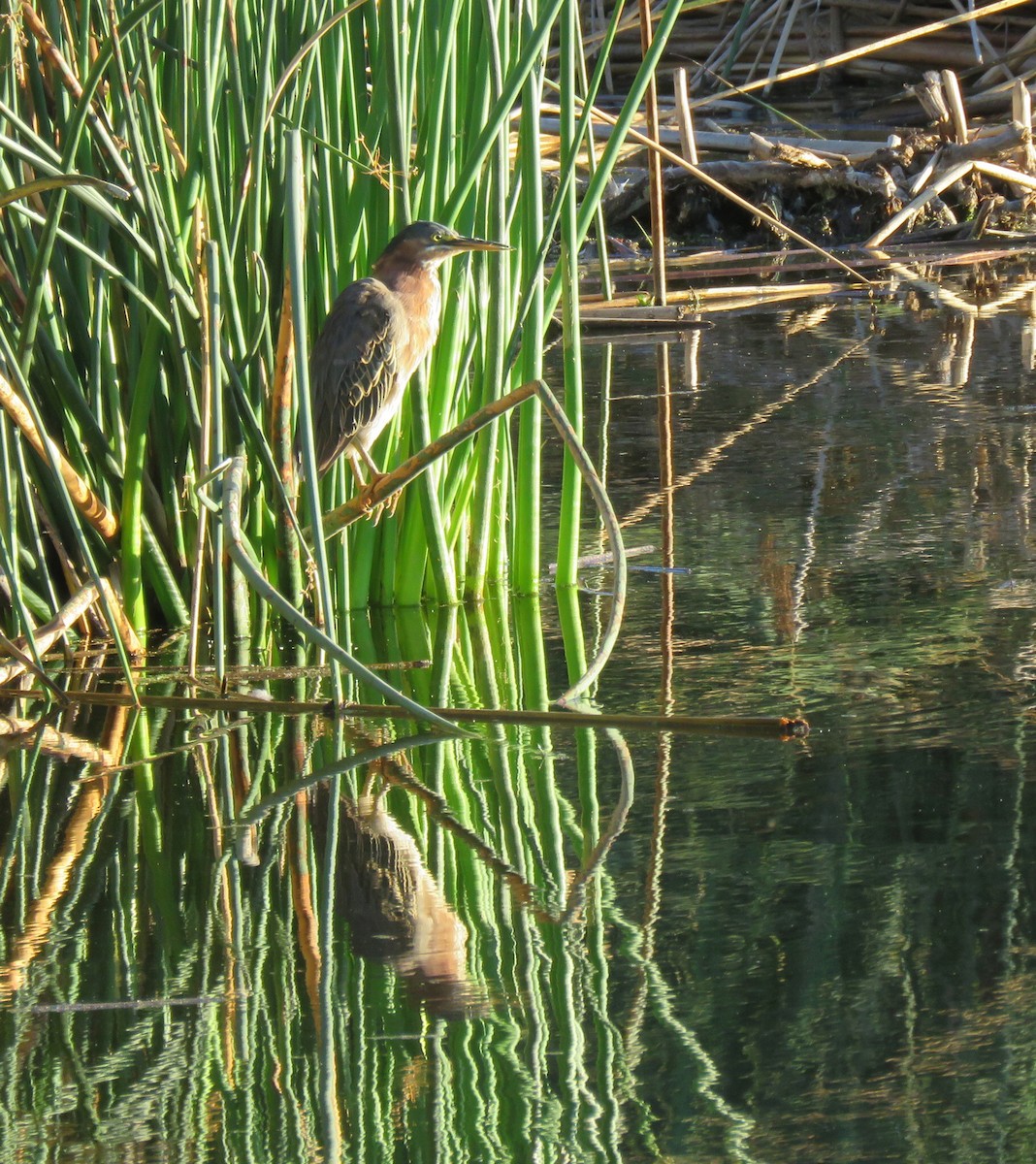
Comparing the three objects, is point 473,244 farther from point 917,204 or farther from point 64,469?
point 917,204

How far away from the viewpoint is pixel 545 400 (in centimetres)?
284

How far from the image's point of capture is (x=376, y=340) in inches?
160

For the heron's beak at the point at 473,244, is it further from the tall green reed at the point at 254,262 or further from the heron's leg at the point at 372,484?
the heron's leg at the point at 372,484

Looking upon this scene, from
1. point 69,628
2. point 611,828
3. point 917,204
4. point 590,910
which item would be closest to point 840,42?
point 917,204

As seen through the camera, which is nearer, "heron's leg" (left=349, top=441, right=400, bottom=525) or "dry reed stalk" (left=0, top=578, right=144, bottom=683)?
"dry reed stalk" (left=0, top=578, right=144, bottom=683)

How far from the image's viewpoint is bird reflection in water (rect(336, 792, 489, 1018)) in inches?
77.5

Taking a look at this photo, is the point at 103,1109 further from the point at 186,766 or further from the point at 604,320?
the point at 604,320

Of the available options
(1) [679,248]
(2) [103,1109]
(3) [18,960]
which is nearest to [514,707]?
(3) [18,960]

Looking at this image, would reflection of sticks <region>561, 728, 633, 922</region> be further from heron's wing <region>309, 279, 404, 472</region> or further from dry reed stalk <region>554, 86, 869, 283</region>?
dry reed stalk <region>554, 86, 869, 283</region>

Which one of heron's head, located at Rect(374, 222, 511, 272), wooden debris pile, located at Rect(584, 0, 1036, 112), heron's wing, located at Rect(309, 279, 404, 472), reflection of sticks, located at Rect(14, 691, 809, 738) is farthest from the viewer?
wooden debris pile, located at Rect(584, 0, 1036, 112)

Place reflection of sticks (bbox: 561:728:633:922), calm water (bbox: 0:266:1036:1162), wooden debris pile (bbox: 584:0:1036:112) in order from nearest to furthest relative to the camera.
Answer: calm water (bbox: 0:266:1036:1162) → reflection of sticks (bbox: 561:728:633:922) → wooden debris pile (bbox: 584:0:1036:112)

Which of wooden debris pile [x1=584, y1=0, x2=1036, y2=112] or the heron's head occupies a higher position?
wooden debris pile [x1=584, y1=0, x2=1036, y2=112]

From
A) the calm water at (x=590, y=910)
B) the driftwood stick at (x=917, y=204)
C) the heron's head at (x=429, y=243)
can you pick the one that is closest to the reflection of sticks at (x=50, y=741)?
the calm water at (x=590, y=910)

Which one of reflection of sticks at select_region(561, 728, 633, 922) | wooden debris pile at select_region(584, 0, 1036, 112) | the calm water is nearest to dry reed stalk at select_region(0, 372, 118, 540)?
the calm water
